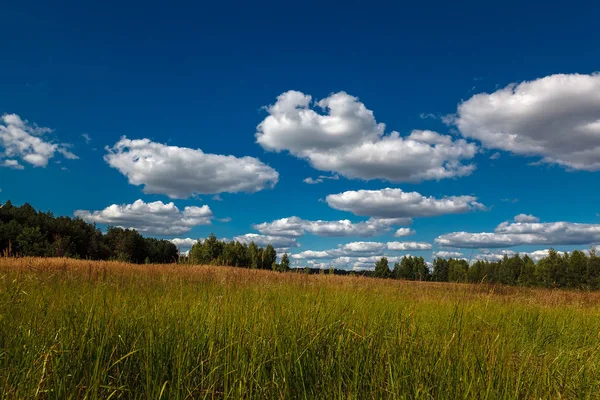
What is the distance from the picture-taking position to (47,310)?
395 centimetres

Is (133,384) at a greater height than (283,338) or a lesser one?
lesser

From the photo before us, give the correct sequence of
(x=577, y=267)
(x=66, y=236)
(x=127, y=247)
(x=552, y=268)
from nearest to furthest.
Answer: (x=66, y=236) < (x=577, y=267) < (x=552, y=268) < (x=127, y=247)

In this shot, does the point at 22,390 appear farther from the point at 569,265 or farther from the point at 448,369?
the point at 569,265

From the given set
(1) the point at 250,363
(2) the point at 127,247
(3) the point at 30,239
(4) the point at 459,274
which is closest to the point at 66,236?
(3) the point at 30,239

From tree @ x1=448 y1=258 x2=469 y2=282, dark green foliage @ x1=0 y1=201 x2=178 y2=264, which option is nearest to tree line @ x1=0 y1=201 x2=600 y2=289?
dark green foliage @ x1=0 y1=201 x2=178 y2=264

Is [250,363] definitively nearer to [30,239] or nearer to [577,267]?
[30,239]

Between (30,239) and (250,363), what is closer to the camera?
(250,363)

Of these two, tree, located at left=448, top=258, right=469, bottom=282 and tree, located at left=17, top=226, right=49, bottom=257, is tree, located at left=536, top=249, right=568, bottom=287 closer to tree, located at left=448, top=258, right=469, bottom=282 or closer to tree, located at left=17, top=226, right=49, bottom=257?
tree, located at left=448, top=258, right=469, bottom=282

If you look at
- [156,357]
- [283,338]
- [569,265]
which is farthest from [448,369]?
[569,265]

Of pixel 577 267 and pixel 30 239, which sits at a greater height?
pixel 30 239

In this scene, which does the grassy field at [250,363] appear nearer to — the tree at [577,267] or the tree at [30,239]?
the tree at [30,239]

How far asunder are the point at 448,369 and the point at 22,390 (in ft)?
9.16

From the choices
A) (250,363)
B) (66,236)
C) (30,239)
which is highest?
(66,236)

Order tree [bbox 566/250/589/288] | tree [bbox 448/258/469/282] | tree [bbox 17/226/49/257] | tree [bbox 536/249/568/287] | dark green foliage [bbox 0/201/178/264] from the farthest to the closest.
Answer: tree [bbox 536/249/568/287]
tree [bbox 566/250/589/288]
dark green foliage [bbox 0/201/178/264]
tree [bbox 17/226/49/257]
tree [bbox 448/258/469/282]
